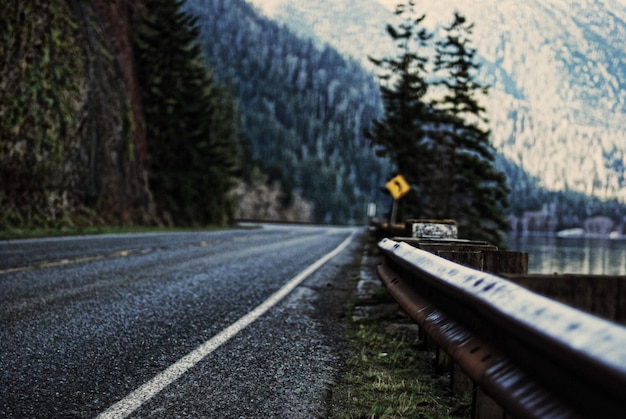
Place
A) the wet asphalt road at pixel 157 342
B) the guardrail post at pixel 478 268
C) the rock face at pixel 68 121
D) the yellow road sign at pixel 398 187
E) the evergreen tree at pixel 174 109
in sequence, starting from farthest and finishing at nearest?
the evergreen tree at pixel 174 109 < the yellow road sign at pixel 398 187 < the rock face at pixel 68 121 < the wet asphalt road at pixel 157 342 < the guardrail post at pixel 478 268

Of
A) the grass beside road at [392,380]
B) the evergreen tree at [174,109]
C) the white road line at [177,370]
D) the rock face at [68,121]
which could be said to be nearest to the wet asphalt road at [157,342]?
the white road line at [177,370]

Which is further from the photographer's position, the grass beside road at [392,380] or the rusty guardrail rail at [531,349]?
the grass beside road at [392,380]

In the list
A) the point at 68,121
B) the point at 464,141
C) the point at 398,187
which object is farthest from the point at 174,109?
the point at 464,141

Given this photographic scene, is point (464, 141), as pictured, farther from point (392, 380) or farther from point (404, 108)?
point (392, 380)

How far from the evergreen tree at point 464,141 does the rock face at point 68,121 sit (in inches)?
887

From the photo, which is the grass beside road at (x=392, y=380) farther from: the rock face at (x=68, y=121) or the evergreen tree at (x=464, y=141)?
the evergreen tree at (x=464, y=141)

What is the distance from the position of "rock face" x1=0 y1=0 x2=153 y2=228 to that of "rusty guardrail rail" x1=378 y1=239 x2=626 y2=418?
21182 millimetres

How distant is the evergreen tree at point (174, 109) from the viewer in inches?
1484

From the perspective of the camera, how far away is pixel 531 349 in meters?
1.93

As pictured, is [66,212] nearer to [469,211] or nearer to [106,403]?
[106,403]

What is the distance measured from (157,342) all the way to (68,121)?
2353 cm

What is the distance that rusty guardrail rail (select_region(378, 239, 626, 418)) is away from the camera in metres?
1.38

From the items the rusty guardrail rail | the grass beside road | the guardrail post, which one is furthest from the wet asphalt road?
the rusty guardrail rail

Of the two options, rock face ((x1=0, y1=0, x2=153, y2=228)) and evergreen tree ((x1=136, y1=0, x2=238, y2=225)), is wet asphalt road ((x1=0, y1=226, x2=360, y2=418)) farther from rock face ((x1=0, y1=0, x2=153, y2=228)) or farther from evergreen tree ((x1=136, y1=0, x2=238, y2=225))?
evergreen tree ((x1=136, y1=0, x2=238, y2=225))
